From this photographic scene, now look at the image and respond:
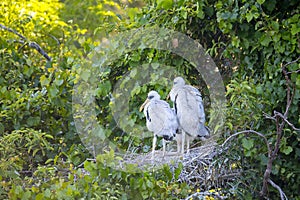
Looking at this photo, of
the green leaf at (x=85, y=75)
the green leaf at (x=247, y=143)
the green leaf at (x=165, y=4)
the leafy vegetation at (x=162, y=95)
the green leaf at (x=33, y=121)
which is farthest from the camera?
the green leaf at (x=33, y=121)

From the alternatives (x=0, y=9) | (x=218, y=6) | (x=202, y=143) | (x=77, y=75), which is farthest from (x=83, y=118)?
(x=0, y=9)

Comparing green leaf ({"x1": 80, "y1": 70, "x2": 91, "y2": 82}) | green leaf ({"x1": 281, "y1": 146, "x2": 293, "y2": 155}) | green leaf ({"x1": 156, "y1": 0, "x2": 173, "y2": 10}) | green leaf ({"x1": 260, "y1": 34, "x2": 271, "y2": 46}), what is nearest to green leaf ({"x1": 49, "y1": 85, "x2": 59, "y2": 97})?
green leaf ({"x1": 80, "y1": 70, "x2": 91, "y2": 82})

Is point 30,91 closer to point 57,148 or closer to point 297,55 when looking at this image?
point 57,148

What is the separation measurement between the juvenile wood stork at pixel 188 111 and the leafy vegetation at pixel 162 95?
0.65ft

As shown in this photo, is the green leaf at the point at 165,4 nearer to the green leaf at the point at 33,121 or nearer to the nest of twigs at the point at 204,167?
the nest of twigs at the point at 204,167

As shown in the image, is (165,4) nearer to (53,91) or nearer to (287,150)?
(53,91)

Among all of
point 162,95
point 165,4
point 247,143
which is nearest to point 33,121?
point 162,95

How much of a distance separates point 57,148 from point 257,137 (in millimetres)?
2059

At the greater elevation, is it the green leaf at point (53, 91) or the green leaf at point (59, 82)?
the green leaf at point (59, 82)

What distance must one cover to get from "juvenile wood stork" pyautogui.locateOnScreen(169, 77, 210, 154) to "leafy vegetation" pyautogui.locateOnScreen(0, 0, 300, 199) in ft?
0.65

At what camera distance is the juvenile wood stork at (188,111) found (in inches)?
223

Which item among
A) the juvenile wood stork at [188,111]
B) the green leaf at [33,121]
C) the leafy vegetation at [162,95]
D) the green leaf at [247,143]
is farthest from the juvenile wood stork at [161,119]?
the green leaf at [33,121]

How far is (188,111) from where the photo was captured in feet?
18.6

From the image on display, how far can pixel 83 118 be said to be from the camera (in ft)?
21.7
